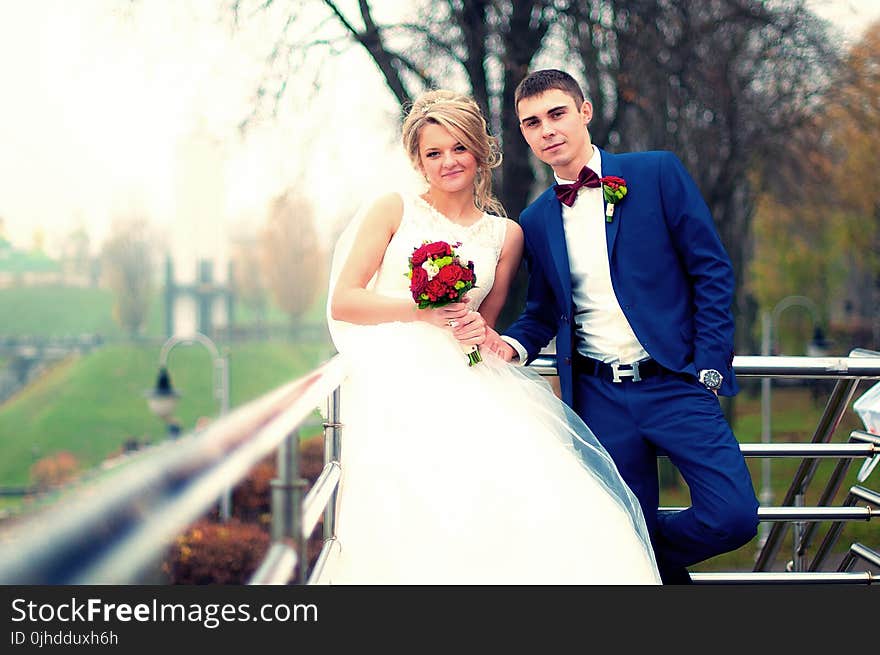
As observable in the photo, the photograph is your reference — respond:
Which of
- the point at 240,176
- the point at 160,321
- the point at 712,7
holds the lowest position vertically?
the point at 160,321

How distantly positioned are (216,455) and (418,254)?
225 centimetres

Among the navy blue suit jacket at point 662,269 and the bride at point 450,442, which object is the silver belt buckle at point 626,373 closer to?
the navy blue suit jacket at point 662,269

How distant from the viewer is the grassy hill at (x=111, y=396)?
67.4m

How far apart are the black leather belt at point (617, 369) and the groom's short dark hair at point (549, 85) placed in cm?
91

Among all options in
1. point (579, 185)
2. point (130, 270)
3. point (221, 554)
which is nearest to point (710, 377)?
point (579, 185)

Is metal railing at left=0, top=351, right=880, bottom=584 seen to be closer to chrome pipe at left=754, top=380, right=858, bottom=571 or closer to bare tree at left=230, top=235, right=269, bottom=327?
chrome pipe at left=754, top=380, right=858, bottom=571

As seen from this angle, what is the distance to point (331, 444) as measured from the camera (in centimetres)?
308

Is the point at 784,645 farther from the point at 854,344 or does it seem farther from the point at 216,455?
the point at 854,344

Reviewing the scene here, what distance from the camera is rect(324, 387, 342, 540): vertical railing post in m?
3.05

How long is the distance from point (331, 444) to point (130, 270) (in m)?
82.2

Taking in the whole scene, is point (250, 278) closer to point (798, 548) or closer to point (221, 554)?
point (221, 554)

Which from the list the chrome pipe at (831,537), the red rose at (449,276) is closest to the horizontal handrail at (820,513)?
the chrome pipe at (831,537)

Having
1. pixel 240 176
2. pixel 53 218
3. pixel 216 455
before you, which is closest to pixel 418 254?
pixel 216 455

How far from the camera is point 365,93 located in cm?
1212
